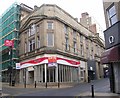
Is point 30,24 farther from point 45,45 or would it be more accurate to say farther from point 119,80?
point 119,80

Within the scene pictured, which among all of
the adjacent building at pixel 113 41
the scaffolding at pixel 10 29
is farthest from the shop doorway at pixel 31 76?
the adjacent building at pixel 113 41

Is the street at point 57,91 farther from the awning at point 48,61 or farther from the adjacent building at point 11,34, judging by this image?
the adjacent building at point 11,34

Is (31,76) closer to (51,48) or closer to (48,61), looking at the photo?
(48,61)

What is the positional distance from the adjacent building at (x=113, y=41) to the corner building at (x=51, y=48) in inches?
581

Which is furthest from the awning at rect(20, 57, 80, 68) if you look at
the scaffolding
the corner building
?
the scaffolding

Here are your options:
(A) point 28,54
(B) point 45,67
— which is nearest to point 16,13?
(A) point 28,54

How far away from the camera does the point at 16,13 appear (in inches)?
1684

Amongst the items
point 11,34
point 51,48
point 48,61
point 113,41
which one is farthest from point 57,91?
point 11,34

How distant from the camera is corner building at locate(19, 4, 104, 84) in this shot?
29.7 metres

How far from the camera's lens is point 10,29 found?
143 ft

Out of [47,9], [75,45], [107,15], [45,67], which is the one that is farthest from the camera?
[75,45]

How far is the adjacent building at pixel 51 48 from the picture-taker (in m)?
29.7

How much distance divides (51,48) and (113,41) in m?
16.8

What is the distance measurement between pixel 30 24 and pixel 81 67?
13.6 m
